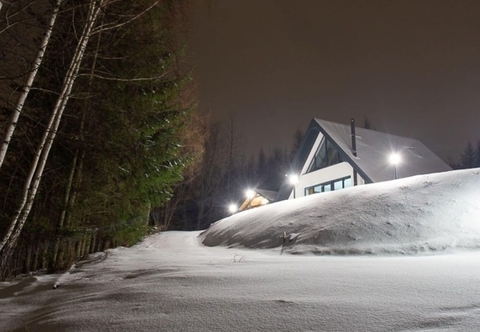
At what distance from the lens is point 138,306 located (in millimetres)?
2707

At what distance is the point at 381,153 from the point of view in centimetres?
1597

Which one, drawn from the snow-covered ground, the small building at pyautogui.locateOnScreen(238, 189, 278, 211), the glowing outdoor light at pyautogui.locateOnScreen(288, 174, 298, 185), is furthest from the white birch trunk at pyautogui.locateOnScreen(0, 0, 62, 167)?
the small building at pyautogui.locateOnScreen(238, 189, 278, 211)

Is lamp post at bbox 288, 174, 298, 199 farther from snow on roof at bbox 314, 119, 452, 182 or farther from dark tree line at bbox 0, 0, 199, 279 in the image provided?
dark tree line at bbox 0, 0, 199, 279

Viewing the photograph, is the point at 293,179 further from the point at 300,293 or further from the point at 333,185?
the point at 300,293

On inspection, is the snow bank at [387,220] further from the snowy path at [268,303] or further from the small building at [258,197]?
the small building at [258,197]

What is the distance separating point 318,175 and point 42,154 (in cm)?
1409

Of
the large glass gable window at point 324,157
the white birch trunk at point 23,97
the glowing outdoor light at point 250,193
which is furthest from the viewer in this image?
the glowing outdoor light at point 250,193

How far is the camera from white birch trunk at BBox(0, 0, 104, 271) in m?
4.40

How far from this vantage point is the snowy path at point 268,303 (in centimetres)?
206

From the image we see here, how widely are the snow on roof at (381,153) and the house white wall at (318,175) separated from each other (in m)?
0.72

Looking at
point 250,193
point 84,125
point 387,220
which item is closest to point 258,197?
point 250,193

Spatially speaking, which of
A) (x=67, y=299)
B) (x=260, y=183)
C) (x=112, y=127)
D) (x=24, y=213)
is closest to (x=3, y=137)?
(x=24, y=213)

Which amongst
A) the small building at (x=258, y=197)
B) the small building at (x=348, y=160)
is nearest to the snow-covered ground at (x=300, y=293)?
the small building at (x=348, y=160)

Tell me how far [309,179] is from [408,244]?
11246 mm
